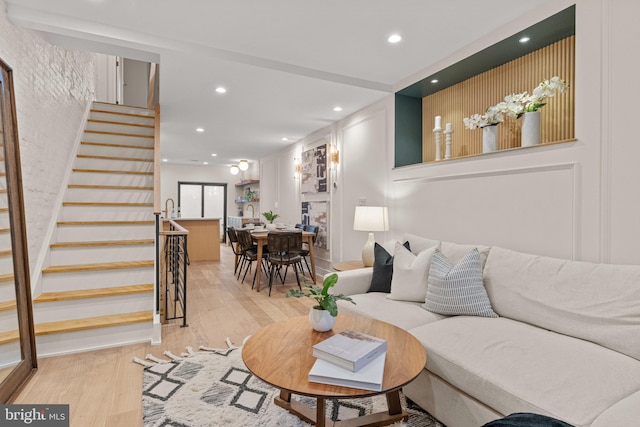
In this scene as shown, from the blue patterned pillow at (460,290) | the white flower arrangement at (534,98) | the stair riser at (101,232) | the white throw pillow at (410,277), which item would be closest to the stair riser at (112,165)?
the stair riser at (101,232)

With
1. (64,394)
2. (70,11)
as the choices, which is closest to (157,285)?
(64,394)

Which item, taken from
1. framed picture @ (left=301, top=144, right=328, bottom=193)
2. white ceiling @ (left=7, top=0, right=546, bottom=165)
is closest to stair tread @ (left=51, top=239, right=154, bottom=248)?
white ceiling @ (left=7, top=0, right=546, bottom=165)

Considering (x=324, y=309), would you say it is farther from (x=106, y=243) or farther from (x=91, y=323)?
(x=106, y=243)

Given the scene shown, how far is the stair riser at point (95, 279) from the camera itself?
3018mm

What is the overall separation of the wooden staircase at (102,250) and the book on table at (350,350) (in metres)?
2.14

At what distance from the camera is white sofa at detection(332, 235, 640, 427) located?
51.9 inches

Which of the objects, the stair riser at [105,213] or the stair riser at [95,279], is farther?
the stair riser at [105,213]

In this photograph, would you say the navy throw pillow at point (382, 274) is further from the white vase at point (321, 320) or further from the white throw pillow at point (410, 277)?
the white vase at point (321, 320)

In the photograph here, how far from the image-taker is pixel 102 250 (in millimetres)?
3430

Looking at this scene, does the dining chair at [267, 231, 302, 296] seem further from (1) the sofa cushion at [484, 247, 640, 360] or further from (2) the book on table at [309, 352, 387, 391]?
(2) the book on table at [309, 352, 387, 391]

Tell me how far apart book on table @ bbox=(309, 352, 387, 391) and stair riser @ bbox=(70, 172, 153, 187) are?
392cm

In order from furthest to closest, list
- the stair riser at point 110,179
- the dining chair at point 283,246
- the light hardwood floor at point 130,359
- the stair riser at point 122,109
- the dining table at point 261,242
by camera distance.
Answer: the stair riser at point 122,109 → the dining table at point 261,242 → the dining chair at point 283,246 → the stair riser at point 110,179 → the light hardwood floor at point 130,359

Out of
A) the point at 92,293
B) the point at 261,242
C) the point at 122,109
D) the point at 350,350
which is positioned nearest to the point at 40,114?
the point at 92,293

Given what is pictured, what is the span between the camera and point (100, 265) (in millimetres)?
3260
